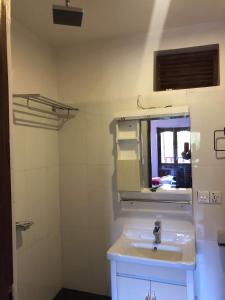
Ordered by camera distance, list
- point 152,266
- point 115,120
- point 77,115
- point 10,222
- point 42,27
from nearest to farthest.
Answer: point 10,222 → point 152,266 → point 42,27 → point 115,120 → point 77,115

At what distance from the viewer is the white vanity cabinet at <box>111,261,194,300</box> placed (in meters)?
1.73

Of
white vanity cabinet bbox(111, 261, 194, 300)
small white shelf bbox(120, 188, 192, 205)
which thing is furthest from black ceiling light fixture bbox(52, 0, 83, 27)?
white vanity cabinet bbox(111, 261, 194, 300)

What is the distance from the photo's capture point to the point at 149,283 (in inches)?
71.7

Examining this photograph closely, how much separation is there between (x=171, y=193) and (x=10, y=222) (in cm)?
153

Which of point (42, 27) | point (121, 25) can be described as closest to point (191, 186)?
point (121, 25)

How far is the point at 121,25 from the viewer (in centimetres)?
208

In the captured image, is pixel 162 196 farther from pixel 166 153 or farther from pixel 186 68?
pixel 186 68

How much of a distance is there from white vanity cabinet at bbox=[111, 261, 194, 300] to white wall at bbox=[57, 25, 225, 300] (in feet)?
1.27

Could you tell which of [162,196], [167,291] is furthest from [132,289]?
[162,196]

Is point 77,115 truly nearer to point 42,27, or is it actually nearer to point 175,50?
point 42,27

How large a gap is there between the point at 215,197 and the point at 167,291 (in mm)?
761

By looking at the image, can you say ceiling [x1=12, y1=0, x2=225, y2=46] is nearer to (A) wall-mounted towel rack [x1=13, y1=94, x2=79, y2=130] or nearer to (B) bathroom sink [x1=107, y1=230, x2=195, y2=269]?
(A) wall-mounted towel rack [x1=13, y1=94, x2=79, y2=130]

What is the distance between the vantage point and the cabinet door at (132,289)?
1830 mm

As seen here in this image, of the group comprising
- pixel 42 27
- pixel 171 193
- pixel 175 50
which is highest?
pixel 42 27
